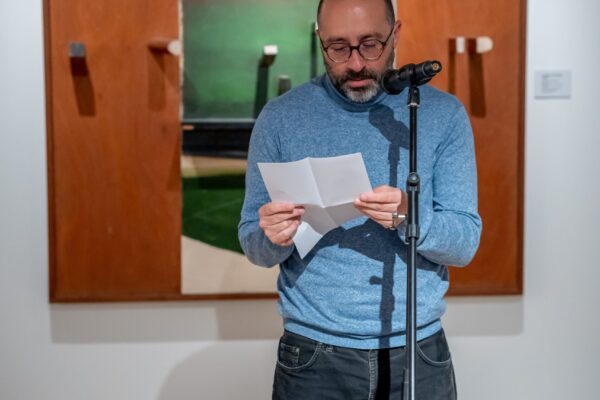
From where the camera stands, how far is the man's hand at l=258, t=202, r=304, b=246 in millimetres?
1318

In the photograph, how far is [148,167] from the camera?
2289 millimetres

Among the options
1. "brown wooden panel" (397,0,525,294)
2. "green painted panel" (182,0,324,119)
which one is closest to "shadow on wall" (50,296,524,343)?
"brown wooden panel" (397,0,525,294)

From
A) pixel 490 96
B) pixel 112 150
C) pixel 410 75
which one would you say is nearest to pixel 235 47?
pixel 112 150

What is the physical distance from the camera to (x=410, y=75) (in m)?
1.24

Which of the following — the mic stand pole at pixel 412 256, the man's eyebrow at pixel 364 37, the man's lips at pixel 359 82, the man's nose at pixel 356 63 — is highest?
the man's eyebrow at pixel 364 37

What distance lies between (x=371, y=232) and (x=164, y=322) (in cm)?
113

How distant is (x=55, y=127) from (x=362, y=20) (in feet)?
3.96

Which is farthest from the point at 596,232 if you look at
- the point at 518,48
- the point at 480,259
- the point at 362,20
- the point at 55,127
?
the point at 55,127

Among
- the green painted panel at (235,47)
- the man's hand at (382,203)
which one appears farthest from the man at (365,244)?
the green painted panel at (235,47)

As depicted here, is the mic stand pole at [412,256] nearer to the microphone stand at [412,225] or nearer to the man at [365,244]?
the microphone stand at [412,225]

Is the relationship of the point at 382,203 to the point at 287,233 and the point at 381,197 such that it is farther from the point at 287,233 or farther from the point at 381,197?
the point at 287,233

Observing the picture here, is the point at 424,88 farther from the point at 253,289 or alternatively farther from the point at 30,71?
the point at 30,71

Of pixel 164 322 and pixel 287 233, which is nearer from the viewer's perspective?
pixel 287 233

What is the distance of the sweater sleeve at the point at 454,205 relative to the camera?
133 cm
